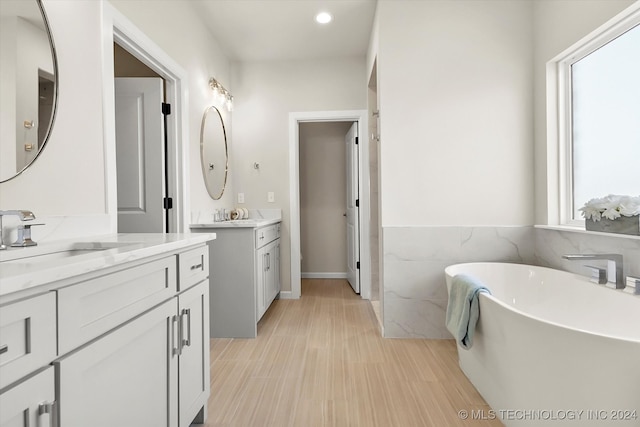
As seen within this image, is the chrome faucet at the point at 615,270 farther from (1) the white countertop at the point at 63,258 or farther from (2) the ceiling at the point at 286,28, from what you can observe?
(2) the ceiling at the point at 286,28

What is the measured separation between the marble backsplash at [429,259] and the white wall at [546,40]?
0.29m

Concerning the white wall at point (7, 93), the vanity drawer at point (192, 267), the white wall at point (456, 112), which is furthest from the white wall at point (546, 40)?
the white wall at point (7, 93)

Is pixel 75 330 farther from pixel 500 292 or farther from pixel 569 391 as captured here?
pixel 500 292

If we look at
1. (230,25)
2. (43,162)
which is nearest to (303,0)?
(230,25)

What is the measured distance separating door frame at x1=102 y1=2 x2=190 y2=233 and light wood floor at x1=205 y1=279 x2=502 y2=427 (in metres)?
1.09

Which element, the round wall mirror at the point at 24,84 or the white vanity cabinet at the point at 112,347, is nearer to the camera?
the white vanity cabinet at the point at 112,347

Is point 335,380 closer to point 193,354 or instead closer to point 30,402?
point 193,354

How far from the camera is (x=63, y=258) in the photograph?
→ 0.99 meters

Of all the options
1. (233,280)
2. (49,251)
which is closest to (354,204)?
(233,280)

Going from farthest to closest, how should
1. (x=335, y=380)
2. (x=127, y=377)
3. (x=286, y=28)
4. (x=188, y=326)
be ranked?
(x=286, y=28) < (x=335, y=380) < (x=188, y=326) < (x=127, y=377)

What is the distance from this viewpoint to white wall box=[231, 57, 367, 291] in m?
4.06

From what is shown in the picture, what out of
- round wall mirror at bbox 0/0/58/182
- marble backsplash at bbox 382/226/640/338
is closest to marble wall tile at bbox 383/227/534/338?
marble backsplash at bbox 382/226/640/338

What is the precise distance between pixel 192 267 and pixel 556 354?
1.46m

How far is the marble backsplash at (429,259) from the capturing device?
9.25 feet
